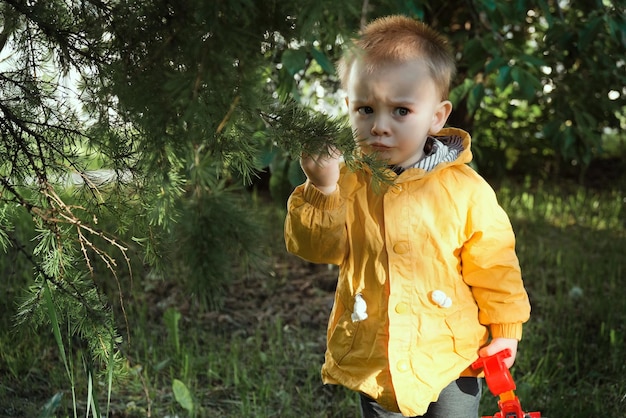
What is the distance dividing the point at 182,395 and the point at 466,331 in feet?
3.11

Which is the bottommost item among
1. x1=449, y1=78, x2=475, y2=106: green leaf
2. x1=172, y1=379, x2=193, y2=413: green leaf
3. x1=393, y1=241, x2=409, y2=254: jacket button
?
x1=172, y1=379, x2=193, y2=413: green leaf

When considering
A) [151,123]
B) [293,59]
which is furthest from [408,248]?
[151,123]

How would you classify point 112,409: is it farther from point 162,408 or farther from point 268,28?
point 268,28

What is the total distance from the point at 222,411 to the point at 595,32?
1.80 metres

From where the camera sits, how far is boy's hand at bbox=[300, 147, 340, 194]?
1392mm

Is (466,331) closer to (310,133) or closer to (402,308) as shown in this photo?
(402,308)

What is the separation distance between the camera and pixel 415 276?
5.49 ft

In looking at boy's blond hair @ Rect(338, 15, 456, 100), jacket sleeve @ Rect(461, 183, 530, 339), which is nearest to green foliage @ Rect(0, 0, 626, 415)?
boy's blond hair @ Rect(338, 15, 456, 100)

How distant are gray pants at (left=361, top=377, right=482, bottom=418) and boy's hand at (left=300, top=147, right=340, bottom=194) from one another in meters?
0.57

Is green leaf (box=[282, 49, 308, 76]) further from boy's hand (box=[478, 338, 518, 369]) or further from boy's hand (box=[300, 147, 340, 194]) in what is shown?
boy's hand (box=[478, 338, 518, 369])

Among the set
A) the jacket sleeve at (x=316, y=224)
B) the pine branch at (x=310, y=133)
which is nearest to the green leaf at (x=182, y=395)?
the jacket sleeve at (x=316, y=224)

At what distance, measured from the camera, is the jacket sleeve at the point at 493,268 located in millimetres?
1690

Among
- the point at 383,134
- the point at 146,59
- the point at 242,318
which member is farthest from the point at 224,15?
the point at 242,318

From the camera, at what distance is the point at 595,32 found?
2.61 m
